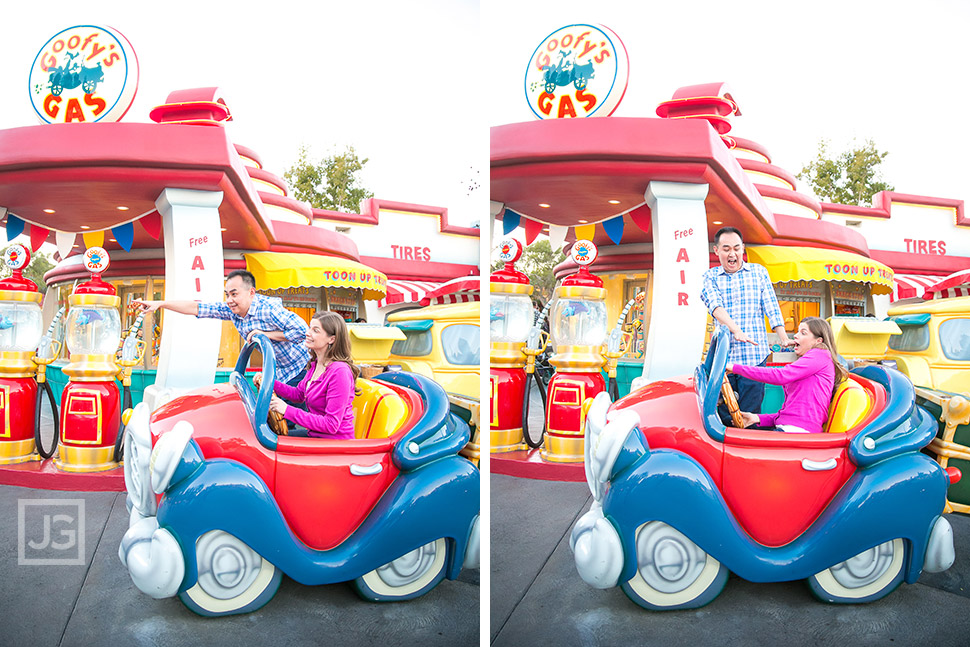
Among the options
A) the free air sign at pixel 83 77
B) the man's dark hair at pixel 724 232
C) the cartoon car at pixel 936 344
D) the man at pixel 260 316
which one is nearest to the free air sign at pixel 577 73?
the man's dark hair at pixel 724 232

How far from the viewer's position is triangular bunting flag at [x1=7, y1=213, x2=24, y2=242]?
2.76 m

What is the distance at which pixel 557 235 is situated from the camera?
2.95 metres

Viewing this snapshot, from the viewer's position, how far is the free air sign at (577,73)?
2.83m

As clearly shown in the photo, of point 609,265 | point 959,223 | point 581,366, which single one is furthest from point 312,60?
point 959,223

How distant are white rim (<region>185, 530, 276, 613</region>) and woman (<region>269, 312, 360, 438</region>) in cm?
49

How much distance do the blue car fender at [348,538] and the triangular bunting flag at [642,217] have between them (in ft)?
4.11

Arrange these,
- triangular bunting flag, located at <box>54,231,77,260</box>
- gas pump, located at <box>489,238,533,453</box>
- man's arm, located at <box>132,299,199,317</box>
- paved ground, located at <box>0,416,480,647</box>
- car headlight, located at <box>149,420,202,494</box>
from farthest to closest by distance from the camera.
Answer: gas pump, located at <box>489,238,533,453</box>
triangular bunting flag, located at <box>54,231,77,260</box>
man's arm, located at <box>132,299,199,317</box>
paved ground, located at <box>0,416,480,647</box>
car headlight, located at <box>149,420,202,494</box>

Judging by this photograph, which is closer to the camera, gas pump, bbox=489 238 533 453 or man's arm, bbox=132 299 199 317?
man's arm, bbox=132 299 199 317

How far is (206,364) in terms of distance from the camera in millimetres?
2676

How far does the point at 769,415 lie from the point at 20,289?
3.19 metres

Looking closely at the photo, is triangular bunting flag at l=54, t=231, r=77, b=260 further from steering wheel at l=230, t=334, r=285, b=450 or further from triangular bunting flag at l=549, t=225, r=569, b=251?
triangular bunting flag at l=549, t=225, r=569, b=251

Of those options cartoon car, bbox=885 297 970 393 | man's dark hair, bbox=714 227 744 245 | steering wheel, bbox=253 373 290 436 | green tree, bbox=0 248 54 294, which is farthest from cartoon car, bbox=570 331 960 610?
green tree, bbox=0 248 54 294

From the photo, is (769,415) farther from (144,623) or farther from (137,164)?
(137,164)

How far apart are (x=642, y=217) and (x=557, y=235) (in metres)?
0.38
